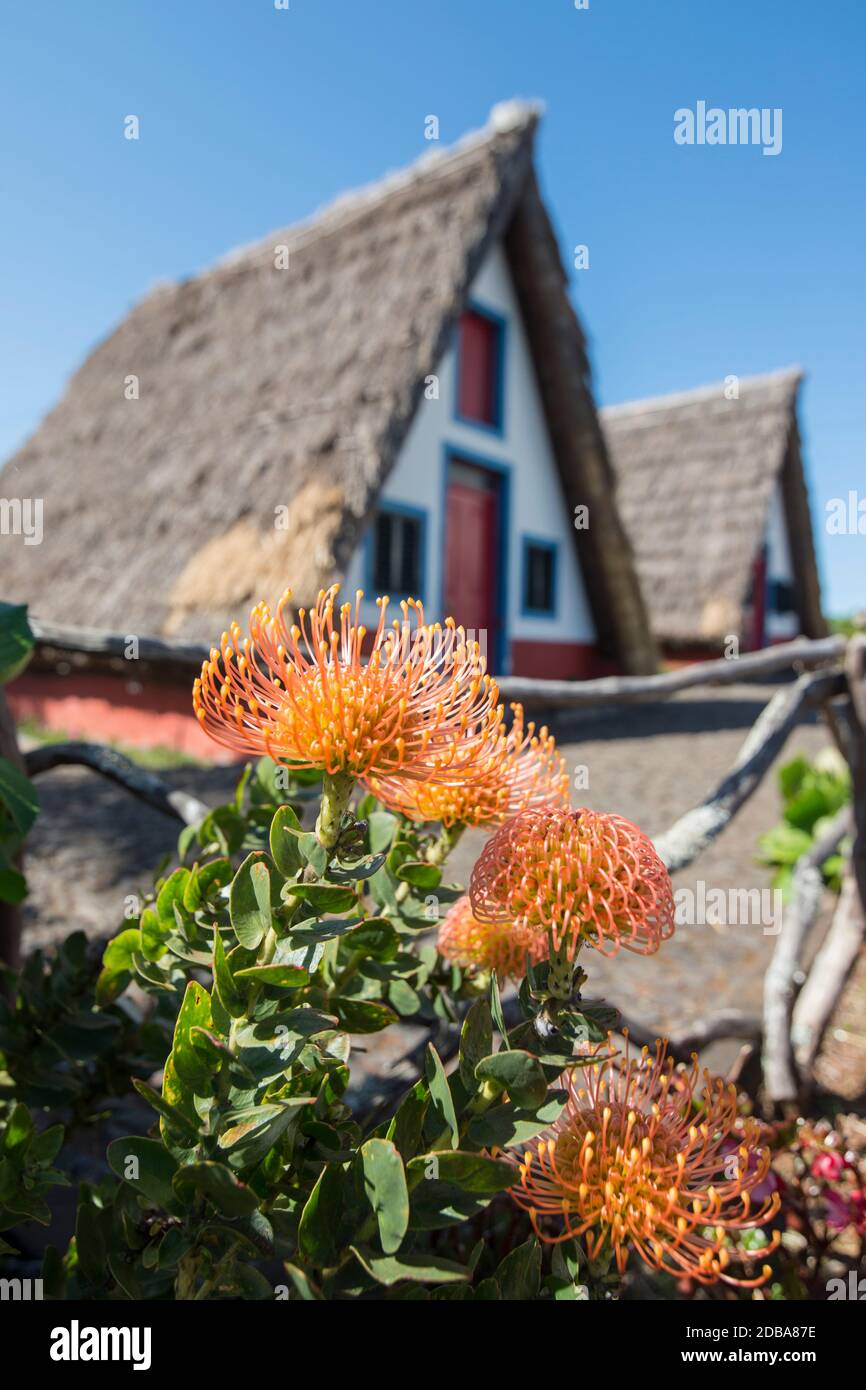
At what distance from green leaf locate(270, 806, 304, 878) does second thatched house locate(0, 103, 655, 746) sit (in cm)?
554

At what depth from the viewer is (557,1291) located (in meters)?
A: 0.74

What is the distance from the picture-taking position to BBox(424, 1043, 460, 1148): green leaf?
686 millimetres

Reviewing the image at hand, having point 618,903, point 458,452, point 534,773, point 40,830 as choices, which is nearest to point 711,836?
point 534,773

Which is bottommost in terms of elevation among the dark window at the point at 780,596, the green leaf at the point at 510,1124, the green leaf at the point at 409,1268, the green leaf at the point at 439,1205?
the green leaf at the point at 409,1268

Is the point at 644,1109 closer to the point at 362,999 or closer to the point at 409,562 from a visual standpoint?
the point at 362,999

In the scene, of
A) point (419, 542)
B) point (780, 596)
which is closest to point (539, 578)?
point (419, 542)

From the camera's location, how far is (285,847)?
27.5 inches

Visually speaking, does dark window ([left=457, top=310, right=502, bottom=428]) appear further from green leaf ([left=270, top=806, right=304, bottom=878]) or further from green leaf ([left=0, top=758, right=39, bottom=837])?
green leaf ([left=270, top=806, right=304, bottom=878])

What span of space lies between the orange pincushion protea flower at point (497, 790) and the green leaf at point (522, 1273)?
0.37 m

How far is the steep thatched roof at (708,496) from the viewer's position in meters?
13.3

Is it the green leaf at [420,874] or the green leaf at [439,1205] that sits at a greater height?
the green leaf at [420,874]

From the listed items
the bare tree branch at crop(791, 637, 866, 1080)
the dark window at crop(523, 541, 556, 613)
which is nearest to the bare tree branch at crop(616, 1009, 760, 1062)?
the bare tree branch at crop(791, 637, 866, 1080)

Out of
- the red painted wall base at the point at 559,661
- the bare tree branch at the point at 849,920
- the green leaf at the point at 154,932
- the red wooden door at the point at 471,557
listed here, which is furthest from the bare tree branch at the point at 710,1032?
the red painted wall base at the point at 559,661

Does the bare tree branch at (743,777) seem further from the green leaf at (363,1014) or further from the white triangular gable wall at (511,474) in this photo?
the white triangular gable wall at (511,474)
